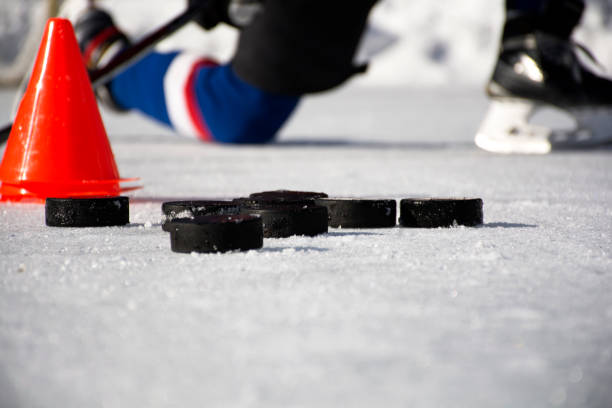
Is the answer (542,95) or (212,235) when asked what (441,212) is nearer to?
(212,235)

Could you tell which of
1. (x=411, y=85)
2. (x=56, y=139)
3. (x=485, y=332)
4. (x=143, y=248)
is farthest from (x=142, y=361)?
(x=411, y=85)

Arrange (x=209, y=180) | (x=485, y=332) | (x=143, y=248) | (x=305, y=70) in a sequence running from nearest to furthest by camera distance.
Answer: (x=485, y=332)
(x=143, y=248)
(x=209, y=180)
(x=305, y=70)

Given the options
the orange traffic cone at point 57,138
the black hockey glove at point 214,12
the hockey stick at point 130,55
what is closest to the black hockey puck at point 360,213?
the orange traffic cone at point 57,138

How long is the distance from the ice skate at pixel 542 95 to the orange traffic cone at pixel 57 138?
169cm

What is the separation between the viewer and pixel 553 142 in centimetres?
303

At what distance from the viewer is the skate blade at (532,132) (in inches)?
117

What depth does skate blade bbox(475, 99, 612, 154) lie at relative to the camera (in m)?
2.98

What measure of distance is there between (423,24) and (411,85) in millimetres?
1809

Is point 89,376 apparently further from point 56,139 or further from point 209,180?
point 209,180

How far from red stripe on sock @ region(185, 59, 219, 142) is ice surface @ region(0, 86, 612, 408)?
1.80m

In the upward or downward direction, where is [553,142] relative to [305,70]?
downward

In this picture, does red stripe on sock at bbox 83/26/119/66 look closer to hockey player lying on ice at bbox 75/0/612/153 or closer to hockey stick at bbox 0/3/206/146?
hockey player lying on ice at bbox 75/0/612/153

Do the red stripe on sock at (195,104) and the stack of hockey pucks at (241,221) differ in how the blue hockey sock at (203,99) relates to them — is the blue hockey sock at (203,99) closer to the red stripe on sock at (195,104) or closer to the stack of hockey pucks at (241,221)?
the red stripe on sock at (195,104)

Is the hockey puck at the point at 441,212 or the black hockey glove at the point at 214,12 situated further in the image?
the black hockey glove at the point at 214,12
